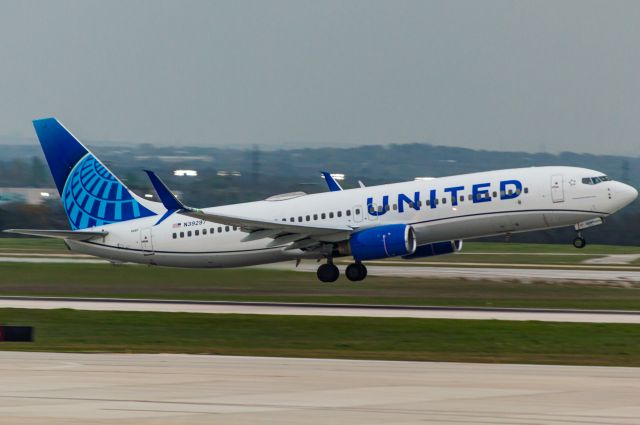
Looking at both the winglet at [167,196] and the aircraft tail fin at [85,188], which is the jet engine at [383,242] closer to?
the winglet at [167,196]

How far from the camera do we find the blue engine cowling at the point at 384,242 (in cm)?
3928

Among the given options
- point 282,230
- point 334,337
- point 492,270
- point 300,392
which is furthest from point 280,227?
point 300,392

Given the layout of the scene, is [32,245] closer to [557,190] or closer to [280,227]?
[280,227]

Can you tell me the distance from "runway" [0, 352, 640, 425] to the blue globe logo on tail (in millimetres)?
20453

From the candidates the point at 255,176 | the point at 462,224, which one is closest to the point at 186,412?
the point at 462,224

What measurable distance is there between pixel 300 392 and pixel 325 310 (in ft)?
53.2

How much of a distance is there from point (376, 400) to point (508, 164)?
12555cm

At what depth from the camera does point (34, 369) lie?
21281 mm

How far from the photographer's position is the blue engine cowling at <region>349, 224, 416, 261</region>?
129 ft

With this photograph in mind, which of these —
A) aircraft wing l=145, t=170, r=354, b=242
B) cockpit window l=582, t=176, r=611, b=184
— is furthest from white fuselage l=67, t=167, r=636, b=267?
aircraft wing l=145, t=170, r=354, b=242

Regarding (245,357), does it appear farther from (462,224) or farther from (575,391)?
(462,224)

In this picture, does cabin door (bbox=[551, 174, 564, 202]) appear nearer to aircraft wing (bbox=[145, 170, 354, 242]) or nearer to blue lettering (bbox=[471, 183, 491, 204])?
blue lettering (bbox=[471, 183, 491, 204])

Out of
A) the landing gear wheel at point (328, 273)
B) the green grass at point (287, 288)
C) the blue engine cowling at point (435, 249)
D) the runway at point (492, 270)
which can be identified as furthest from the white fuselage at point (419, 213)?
the runway at point (492, 270)

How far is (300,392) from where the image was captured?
18406 millimetres
